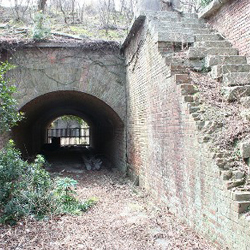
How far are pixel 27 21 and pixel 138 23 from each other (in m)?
8.17

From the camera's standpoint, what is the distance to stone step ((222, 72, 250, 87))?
539cm

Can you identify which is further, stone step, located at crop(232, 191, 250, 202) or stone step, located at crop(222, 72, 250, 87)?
stone step, located at crop(222, 72, 250, 87)

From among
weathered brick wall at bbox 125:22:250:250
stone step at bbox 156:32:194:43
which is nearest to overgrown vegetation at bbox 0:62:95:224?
weathered brick wall at bbox 125:22:250:250

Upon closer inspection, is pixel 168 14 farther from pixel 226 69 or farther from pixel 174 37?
pixel 226 69

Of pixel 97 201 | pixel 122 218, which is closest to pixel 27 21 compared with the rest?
pixel 97 201

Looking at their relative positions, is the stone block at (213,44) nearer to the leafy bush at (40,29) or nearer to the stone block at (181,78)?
the stone block at (181,78)

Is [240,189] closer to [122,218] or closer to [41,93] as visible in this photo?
[122,218]

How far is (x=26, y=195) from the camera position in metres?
5.99

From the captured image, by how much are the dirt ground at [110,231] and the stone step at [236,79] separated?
2661 millimetres

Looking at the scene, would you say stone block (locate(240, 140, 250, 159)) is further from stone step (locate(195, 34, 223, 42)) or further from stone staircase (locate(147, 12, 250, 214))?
stone step (locate(195, 34, 223, 42))

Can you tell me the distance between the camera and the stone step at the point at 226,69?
5695 mm

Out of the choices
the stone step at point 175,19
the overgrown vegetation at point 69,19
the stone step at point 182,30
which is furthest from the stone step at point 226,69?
the overgrown vegetation at point 69,19

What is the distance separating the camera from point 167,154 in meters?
6.06

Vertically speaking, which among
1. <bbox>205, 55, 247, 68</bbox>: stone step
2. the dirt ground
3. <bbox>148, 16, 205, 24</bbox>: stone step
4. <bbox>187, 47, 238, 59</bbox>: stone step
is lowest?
the dirt ground
